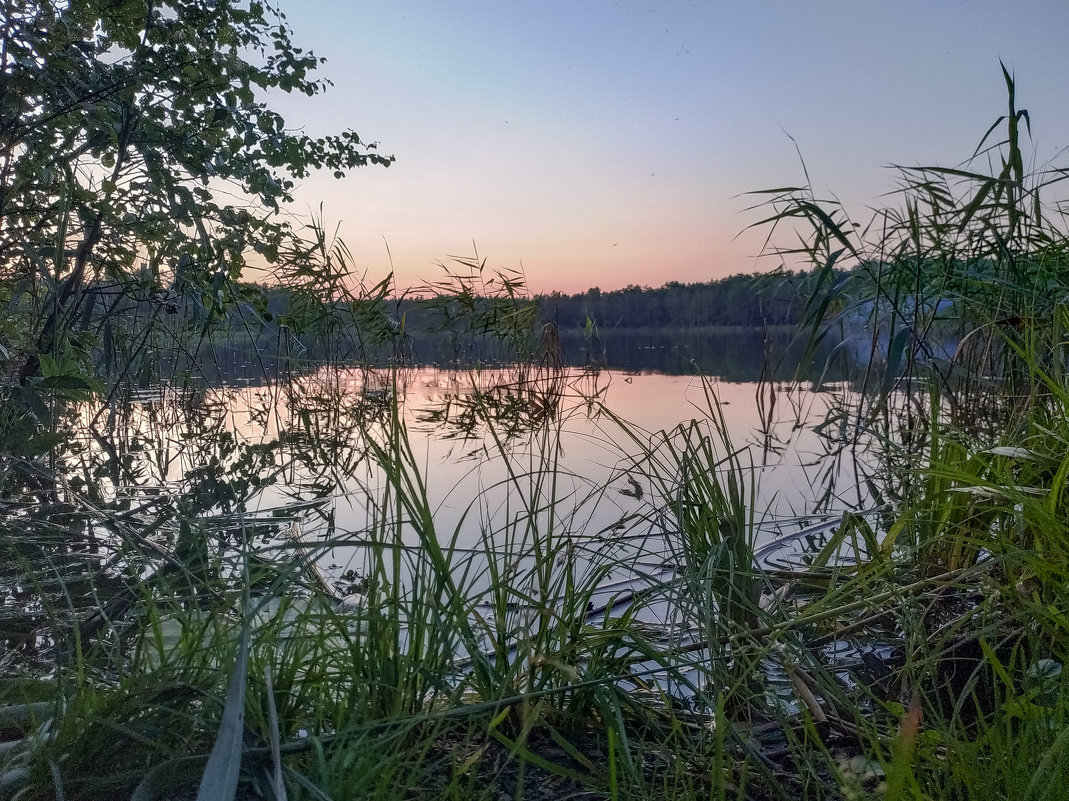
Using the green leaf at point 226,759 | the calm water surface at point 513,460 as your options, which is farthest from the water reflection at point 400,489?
the green leaf at point 226,759

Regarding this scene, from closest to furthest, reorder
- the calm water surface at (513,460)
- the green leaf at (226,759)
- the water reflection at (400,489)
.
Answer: the green leaf at (226,759) → the water reflection at (400,489) → the calm water surface at (513,460)

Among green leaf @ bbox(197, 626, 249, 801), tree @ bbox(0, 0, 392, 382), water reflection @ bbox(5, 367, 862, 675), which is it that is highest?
tree @ bbox(0, 0, 392, 382)

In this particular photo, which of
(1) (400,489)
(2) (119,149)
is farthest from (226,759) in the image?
(2) (119,149)

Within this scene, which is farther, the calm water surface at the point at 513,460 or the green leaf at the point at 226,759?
the calm water surface at the point at 513,460

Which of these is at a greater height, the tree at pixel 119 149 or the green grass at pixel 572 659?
the tree at pixel 119 149

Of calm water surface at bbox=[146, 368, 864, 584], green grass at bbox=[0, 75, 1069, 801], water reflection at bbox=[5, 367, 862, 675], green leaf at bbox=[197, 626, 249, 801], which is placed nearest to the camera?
green leaf at bbox=[197, 626, 249, 801]

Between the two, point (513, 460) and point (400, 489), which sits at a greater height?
point (400, 489)

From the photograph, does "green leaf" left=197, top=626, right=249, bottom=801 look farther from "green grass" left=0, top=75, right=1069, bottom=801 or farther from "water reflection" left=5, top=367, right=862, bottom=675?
"water reflection" left=5, top=367, right=862, bottom=675

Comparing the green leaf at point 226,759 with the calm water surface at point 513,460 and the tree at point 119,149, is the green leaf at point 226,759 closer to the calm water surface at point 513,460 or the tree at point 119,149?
the calm water surface at point 513,460

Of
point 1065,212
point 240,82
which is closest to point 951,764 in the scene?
point 1065,212

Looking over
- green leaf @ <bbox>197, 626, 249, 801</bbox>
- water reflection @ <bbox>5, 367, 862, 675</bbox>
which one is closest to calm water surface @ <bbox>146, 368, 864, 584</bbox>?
water reflection @ <bbox>5, 367, 862, 675</bbox>

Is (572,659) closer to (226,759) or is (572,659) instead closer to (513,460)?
(226,759)

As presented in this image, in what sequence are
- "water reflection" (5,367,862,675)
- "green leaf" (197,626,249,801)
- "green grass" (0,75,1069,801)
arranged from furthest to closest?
→ "water reflection" (5,367,862,675) < "green grass" (0,75,1069,801) < "green leaf" (197,626,249,801)

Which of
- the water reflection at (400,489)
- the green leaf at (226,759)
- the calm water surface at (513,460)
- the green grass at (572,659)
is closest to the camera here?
A: the green leaf at (226,759)
